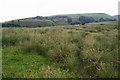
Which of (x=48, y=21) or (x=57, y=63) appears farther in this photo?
(x=48, y=21)

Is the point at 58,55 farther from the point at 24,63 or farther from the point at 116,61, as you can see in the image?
the point at 116,61

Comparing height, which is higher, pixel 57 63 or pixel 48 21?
pixel 48 21

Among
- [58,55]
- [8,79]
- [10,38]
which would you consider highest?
[10,38]

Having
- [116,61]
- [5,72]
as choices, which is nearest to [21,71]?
[5,72]

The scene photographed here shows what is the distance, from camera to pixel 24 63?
5355 millimetres

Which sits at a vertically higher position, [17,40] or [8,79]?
[17,40]

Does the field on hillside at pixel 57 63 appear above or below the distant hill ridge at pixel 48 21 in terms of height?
below

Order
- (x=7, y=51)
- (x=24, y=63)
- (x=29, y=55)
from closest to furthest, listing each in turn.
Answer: (x=24, y=63) < (x=29, y=55) < (x=7, y=51)

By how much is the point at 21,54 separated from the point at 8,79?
266cm

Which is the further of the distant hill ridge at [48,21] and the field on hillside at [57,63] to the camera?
the distant hill ridge at [48,21]

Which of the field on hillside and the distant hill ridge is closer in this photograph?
the field on hillside

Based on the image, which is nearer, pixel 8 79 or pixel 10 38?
pixel 8 79

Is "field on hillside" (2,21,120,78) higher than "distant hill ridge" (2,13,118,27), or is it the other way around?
"distant hill ridge" (2,13,118,27)

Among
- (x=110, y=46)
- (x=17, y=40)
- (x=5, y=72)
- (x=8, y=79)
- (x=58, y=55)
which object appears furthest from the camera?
(x=17, y=40)
